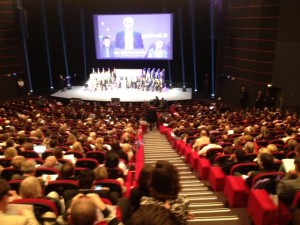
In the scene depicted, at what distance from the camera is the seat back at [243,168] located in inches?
214

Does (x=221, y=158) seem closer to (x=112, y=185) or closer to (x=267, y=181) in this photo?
(x=267, y=181)

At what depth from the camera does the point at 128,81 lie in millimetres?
23062

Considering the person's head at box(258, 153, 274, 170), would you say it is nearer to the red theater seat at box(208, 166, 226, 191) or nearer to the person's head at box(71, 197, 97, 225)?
the red theater seat at box(208, 166, 226, 191)

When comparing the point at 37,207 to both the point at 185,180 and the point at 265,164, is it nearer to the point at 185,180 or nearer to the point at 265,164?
the point at 265,164

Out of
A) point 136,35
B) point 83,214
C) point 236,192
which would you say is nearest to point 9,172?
point 83,214

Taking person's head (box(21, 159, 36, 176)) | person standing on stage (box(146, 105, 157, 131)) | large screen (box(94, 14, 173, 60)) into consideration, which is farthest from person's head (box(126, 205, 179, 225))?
large screen (box(94, 14, 173, 60))

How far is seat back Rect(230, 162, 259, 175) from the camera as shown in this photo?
5430 millimetres

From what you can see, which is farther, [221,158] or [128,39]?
[128,39]

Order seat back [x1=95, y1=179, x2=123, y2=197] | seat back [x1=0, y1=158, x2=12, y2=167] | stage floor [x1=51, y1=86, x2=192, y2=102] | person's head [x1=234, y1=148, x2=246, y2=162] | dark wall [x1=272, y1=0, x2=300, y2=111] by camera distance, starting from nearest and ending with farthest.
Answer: seat back [x1=95, y1=179, x2=123, y2=197] → person's head [x1=234, y1=148, x2=246, y2=162] → seat back [x1=0, y1=158, x2=12, y2=167] → dark wall [x1=272, y1=0, x2=300, y2=111] → stage floor [x1=51, y1=86, x2=192, y2=102]

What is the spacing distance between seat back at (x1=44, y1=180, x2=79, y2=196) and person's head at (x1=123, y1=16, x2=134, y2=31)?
776 inches

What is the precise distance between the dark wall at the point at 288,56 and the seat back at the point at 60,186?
12.6 metres

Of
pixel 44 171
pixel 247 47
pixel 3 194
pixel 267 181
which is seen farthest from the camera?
pixel 247 47

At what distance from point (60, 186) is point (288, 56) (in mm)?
13774

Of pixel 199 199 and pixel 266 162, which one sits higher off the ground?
pixel 266 162
